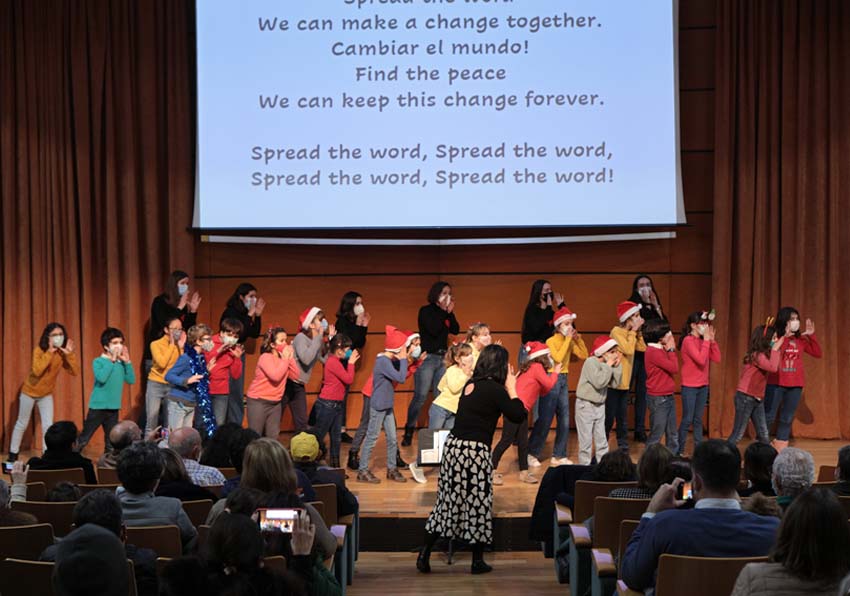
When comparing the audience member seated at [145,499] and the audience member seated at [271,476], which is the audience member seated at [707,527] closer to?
the audience member seated at [271,476]

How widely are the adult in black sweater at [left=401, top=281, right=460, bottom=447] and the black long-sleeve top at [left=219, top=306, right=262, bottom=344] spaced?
1427 millimetres

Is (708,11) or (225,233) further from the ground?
(708,11)

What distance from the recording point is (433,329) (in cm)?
912

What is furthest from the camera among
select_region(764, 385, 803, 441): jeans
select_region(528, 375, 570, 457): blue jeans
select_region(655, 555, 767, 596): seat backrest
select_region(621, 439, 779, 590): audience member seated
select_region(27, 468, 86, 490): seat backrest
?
select_region(764, 385, 803, 441): jeans

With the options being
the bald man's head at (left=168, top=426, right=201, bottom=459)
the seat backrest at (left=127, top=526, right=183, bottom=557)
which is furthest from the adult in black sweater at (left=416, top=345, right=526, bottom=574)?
the seat backrest at (left=127, top=526, right=183, bottom=557)

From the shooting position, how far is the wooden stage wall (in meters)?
9.97

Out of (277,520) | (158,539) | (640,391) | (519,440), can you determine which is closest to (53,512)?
(158,539)

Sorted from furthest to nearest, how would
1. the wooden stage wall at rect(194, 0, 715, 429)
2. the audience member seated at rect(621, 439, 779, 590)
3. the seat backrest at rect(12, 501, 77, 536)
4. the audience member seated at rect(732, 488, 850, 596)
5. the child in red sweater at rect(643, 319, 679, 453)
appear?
the wooden stage wall at rect(194, 0, 715, 429) < the child in red sweater at rect(643, 319, 679, 453) < the seat backrest at rect(12, 501, 77, 536) < the audience member seated at rect(621, 439, 779, 590) < the audience member seated at rect(732, 488, 850, 596)

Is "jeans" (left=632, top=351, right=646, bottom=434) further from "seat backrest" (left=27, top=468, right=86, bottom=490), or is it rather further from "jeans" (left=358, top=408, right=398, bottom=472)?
"seat backrest" (left=27, top=468, right=86, bottom=490)

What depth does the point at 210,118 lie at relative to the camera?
31.8 ft

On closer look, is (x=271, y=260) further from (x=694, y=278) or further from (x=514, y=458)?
(x=694, y=278)

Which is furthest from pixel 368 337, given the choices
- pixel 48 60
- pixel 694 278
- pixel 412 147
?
pixel 48 60

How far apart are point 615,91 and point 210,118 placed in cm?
353

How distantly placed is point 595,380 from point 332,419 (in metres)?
1.95
